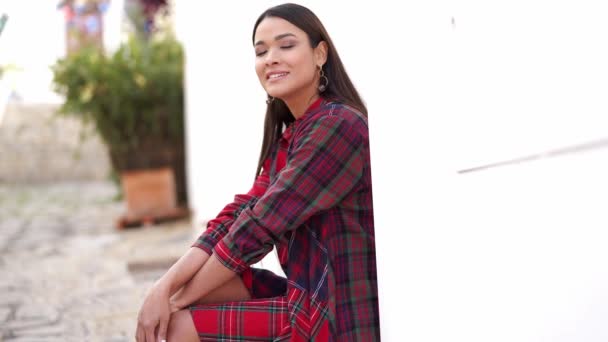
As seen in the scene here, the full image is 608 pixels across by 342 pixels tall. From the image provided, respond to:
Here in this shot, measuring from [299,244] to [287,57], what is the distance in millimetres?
441

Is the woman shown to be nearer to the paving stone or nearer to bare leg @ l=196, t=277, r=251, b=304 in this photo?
bare leg @ l=196, t=277, r=251, b=304

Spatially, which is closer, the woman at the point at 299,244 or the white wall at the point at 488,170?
the white wall at the point at 488,170

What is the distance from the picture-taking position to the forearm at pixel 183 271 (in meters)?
1.56

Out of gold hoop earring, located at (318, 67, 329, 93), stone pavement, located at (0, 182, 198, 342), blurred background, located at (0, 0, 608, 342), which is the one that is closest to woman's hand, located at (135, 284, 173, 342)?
blurred background, located at (0, 0, 608, 342)

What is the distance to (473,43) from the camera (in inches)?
52.4

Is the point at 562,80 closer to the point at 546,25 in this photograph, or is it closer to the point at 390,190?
the point at 546,25

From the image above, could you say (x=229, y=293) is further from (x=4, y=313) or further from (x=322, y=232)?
(x=4, y=313)

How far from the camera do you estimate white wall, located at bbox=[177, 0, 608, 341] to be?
115 centimetres

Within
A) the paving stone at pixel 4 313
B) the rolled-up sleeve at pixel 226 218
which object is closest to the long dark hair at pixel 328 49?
the rolled-up sleeve at pixel 226 218

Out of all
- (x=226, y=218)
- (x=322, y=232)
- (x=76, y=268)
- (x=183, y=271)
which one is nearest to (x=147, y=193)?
(x=76, y=268)

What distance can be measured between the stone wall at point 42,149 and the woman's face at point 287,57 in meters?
8.31

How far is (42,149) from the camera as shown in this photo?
9922mm

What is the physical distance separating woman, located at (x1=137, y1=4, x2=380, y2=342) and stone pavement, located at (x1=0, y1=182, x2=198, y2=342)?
911 mm

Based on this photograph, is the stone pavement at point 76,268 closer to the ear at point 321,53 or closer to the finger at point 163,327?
the finger at point 163,327
